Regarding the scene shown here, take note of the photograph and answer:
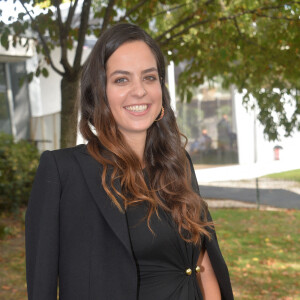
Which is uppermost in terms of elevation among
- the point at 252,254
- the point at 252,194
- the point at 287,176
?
the point at 287,176

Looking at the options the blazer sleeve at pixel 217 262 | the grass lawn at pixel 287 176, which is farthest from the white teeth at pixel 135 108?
the grass lawn at pixel 287 176

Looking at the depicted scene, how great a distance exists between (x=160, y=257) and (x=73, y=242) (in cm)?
44

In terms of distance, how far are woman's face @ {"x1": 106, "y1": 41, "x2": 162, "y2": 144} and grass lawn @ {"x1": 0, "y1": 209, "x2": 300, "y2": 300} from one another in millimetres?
3594

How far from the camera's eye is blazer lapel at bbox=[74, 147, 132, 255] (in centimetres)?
210

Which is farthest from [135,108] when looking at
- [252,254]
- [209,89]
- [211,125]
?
[211,125]

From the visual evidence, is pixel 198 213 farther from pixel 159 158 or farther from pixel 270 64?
pixel 270 64

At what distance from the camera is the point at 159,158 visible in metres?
2.68

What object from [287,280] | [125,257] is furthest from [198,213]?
[287,280]

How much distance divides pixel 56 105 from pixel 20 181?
1041 centimetres

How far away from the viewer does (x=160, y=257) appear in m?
2.28

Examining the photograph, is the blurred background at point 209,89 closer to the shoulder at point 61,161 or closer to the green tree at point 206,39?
the green tree at point 206,39

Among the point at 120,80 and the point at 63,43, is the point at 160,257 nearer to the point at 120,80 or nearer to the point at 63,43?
the point at 120,80

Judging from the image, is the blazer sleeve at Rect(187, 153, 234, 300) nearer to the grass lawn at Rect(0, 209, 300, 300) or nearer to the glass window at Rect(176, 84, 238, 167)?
the grass lawn at Rect(0, 209, 300, 300)

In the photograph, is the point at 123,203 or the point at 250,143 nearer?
the point at 123,203
